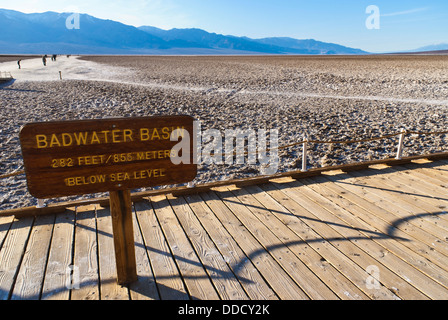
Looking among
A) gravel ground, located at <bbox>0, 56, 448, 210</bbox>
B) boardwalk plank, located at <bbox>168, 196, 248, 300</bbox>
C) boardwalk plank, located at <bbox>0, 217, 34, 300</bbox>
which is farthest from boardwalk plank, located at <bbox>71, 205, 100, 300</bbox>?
gravel ground, located at <bbox>0, 56, 448, 210</bbox>

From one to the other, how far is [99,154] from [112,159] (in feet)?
0.42

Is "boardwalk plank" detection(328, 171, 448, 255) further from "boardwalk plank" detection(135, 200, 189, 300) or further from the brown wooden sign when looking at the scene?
the brown wooden sign

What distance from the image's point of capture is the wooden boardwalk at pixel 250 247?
3.64 meters

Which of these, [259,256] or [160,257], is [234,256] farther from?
[160,257]

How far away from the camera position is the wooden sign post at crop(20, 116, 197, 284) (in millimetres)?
3104

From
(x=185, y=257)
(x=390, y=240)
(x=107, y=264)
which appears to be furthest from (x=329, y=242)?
(x=107, y=264)

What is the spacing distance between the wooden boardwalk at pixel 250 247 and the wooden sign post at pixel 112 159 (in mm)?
696

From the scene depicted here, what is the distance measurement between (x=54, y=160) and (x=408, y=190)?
5.86 meters

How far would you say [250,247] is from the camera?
4.43m

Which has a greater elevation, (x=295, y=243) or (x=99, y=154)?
(x=99, y=154)

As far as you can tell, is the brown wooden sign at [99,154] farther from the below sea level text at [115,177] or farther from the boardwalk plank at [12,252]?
the boardwalk plank at [12,252]

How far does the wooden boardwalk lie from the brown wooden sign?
1.16 m

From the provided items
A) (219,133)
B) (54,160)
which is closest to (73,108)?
(219,133)

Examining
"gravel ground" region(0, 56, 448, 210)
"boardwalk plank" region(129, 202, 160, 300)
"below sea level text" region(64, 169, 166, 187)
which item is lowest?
"gravel ground" region(0, 56, 448, 210)
